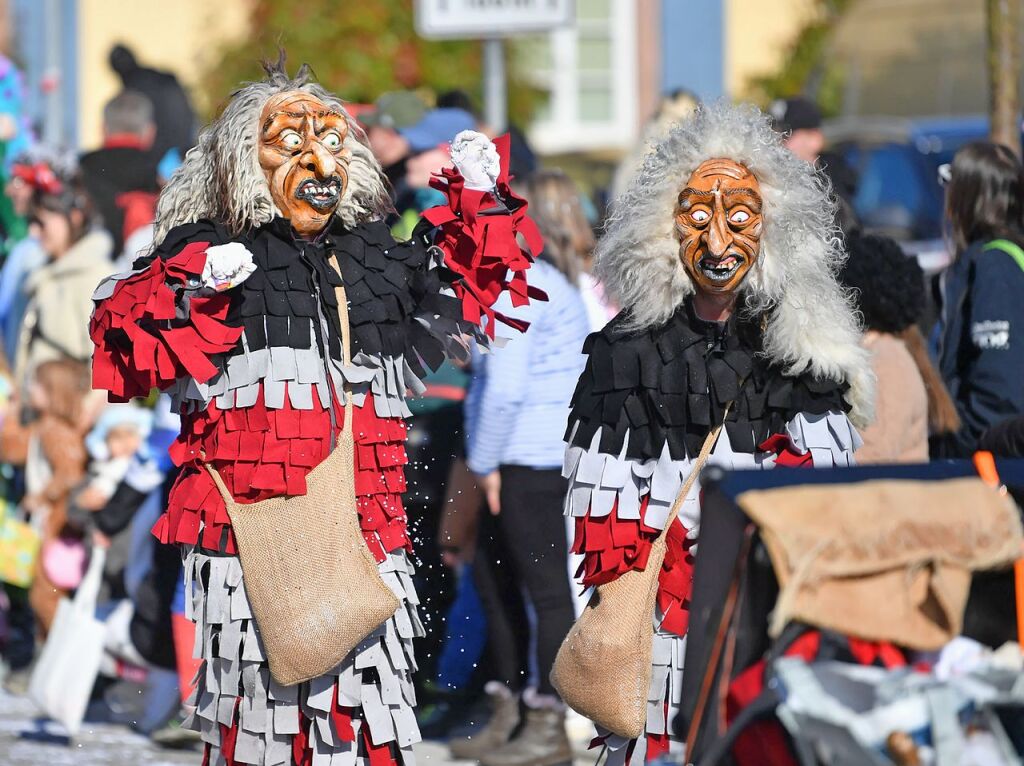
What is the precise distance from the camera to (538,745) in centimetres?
568

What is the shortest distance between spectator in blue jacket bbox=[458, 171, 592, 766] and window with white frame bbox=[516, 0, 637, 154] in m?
9.79

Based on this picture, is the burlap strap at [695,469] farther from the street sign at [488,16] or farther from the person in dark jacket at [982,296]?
the street sign at [488,16]

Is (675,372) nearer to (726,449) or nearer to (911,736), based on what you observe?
(726,449)

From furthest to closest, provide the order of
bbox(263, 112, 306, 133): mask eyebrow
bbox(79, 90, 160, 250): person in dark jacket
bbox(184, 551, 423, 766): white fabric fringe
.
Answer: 1. bbox(79, 90, 160, 250): person in dark jacket
2. bbox(263, 112, 306, 133): mask eyebrow
3. bbox(184, 551, 423, 766): white fabric fringe

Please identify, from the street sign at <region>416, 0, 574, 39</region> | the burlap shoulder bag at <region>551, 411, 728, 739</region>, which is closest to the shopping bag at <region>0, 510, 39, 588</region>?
the street sign at <region>416, 0, 574, 39</region>

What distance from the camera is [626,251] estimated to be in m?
3.91

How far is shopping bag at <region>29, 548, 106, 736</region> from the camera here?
5.97 m

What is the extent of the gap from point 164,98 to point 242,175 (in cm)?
555

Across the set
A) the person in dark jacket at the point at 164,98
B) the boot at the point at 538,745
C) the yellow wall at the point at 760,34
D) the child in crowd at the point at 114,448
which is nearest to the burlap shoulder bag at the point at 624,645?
the boot at the point at 538,745

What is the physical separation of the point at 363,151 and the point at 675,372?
100 centimetres

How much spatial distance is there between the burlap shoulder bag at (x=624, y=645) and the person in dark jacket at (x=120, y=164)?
4.70m

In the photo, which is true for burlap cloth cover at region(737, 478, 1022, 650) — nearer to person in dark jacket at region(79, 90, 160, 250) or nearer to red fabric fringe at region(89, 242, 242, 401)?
red fabric fringe at region(89, 242, 242, 401)

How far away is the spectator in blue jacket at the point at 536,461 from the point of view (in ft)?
18.5

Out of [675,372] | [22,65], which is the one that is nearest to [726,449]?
[675,372]
